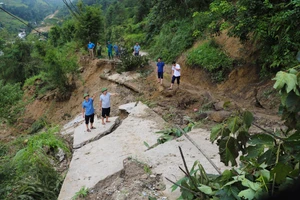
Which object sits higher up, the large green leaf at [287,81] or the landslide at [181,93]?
the large green leaf at [287,81]

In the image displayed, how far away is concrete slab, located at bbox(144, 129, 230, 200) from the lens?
4.94 m

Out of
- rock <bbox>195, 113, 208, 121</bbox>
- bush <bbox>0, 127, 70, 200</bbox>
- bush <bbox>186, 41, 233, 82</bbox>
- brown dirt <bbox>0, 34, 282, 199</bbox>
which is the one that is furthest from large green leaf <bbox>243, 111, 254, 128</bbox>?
bush <bbox>186, 41, 233, 82</bbox>

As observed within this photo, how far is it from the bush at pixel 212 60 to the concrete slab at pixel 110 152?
419 centimetres

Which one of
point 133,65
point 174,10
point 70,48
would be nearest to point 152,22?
point 174,10

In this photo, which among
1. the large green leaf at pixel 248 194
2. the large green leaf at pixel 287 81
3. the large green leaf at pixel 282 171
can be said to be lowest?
the large green leaf at pixel 248 194

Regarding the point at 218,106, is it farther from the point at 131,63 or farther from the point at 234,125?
the point at 131,63

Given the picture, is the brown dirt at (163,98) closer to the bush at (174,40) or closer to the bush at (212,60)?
the bush at (212,60)

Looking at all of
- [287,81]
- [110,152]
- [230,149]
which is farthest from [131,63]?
[287,81]

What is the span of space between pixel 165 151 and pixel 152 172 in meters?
0.93

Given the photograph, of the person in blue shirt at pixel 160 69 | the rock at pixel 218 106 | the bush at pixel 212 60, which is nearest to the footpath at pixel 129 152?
the rock at pixel 218 106

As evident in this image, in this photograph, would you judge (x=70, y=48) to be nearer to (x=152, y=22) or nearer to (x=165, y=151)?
(x=152, y=22)

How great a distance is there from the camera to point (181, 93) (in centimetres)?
1054

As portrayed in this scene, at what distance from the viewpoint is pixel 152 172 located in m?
5.14

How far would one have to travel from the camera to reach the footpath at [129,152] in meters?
5.25
